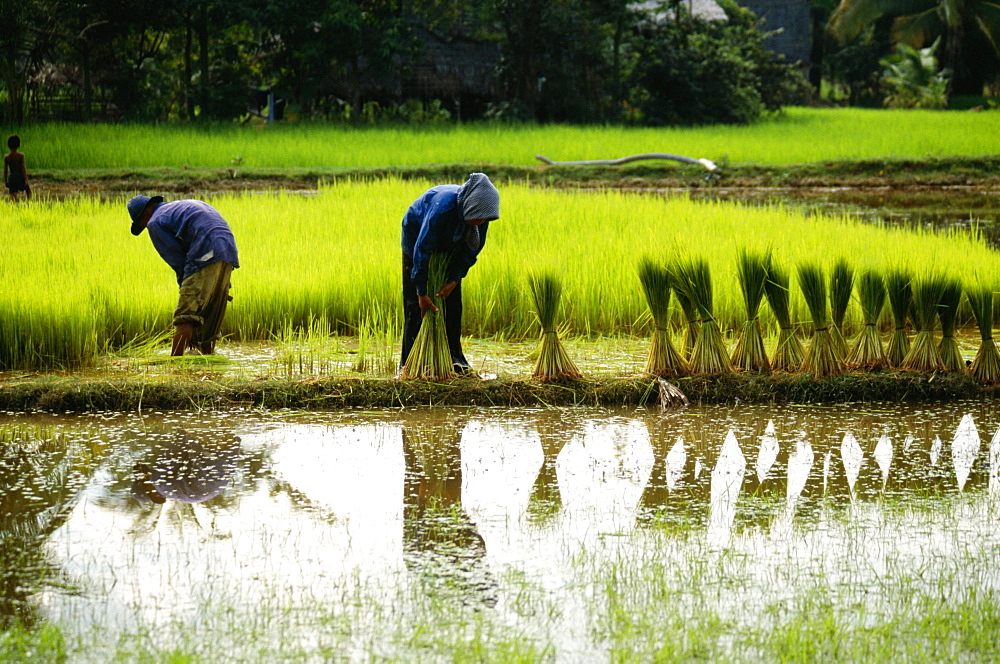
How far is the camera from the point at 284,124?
16844 mm

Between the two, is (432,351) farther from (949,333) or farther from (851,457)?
(949,333)

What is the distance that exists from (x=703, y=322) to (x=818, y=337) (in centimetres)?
52

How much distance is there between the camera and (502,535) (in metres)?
3.05

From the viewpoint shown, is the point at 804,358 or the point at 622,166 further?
the point at 622,166

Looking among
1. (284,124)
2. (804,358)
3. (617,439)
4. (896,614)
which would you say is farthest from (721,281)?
(284,124)

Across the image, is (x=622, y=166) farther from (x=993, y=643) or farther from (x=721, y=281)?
(x=993, y=643)

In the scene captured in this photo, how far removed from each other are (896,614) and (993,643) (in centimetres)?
22

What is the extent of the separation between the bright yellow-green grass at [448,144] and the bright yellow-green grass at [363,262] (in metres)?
4.52

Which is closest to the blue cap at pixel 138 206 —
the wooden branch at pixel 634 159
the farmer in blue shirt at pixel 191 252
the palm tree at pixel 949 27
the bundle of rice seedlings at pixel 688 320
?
the farmer in blue shirt at pixel 191 252

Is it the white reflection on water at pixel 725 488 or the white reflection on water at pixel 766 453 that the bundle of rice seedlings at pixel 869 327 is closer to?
the white reflection on water at pixel 766 453

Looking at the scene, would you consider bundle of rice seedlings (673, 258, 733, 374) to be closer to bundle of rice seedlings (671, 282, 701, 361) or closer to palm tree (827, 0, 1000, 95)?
bundle of rice seedlings (671, 282, 701, 361)

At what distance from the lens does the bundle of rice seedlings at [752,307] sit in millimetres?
4859

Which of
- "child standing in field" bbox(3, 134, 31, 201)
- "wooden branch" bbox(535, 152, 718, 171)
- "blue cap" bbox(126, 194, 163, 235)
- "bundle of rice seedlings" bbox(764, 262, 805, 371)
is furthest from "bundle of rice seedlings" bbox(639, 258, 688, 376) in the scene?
"wooden branch" bbox(535, 152, 718, 171)

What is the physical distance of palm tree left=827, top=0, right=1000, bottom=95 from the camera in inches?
876
